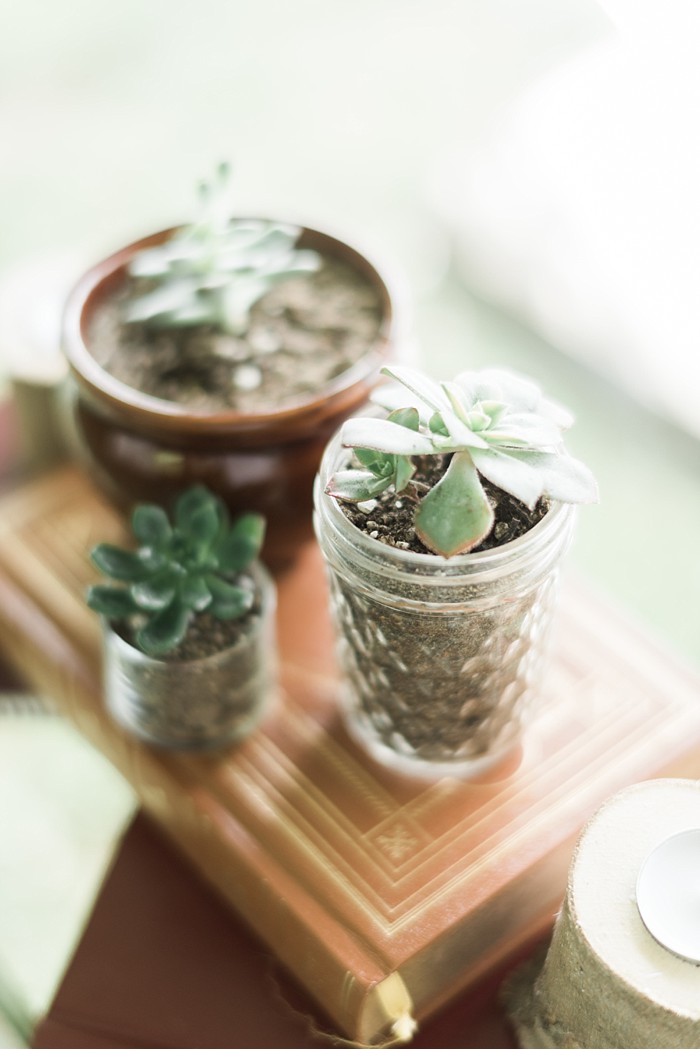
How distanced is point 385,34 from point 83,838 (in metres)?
1.53

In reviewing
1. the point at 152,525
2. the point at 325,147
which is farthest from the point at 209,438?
the point at 325,147

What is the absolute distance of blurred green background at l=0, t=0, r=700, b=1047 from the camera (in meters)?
1.07

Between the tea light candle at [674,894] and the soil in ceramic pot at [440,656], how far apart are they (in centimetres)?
14

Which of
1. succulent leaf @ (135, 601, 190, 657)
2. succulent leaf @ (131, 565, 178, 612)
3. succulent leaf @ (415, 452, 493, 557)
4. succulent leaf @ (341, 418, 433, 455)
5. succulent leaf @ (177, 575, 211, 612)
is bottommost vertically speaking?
Answer: succulent leaf @ (135, 601, 190, 657)

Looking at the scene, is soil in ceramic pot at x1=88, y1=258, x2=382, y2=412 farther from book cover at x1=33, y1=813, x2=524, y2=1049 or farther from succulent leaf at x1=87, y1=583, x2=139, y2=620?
book cover at x1=33, y1=813, x2=524, y2=1049

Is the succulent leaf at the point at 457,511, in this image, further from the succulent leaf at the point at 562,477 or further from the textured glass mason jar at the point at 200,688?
the textured glass mason jar at the point at 200,688

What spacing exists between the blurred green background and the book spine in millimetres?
85

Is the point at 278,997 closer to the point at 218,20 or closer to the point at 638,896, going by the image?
the point at 638,896

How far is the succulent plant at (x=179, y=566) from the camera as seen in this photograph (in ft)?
2.31

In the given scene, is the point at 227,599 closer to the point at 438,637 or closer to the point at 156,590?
the point at 156,590

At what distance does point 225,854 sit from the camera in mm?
743

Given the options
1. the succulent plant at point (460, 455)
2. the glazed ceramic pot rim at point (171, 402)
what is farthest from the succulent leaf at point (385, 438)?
the glazed ceramic pot rim at point (171, 402)

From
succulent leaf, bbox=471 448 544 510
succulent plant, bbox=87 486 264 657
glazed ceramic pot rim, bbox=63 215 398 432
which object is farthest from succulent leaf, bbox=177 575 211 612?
succulent leaf, bbox=471 448 544 510

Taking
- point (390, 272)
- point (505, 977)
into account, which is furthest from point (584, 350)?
point (505, 977)
